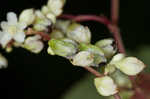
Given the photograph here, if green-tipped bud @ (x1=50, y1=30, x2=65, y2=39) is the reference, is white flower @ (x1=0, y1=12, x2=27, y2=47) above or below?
above

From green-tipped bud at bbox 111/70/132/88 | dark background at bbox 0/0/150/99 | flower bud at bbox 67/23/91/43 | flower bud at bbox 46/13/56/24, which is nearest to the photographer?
flower bud at bbox 67/23/91/43

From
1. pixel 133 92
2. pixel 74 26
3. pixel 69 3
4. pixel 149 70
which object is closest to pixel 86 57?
pixel 74 26

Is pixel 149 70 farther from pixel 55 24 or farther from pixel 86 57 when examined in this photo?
pixel 86 57

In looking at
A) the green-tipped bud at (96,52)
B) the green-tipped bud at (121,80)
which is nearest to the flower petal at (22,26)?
the green-tipped bud at (96,52)

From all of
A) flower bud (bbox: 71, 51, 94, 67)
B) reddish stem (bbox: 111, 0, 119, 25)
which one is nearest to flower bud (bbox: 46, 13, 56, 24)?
flower bud (bbox: 71, 51, 94, 67)

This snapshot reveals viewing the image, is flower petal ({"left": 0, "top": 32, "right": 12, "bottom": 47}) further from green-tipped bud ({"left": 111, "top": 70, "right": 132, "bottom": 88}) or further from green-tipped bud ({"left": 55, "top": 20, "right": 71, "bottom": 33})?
green-tipped bud ({"left": 111, "top": 70, "right": 132, "bottom": 88})
